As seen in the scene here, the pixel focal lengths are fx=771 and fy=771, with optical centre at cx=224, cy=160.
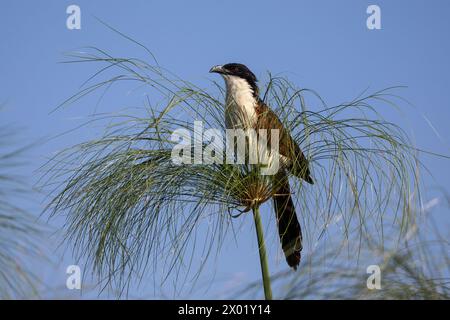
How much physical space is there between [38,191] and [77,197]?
25 centimetres

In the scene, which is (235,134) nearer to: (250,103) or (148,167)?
(148,167)

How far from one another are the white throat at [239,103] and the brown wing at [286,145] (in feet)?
0.38

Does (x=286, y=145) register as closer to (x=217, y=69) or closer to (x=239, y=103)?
(x=239, y=103)

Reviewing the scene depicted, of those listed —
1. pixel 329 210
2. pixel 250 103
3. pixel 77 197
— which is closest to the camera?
pixel 329 210

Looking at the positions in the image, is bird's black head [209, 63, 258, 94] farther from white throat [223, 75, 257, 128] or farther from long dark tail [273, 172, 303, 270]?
long dark tail [273, 172, 303, 270]

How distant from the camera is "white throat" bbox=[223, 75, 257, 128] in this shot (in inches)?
200

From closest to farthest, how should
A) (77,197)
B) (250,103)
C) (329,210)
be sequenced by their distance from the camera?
1. (329,210)
2. (77,197)
3. (250,103)

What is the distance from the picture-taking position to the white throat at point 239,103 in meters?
5.08

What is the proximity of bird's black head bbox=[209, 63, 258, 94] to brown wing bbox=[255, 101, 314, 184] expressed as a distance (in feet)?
5.40

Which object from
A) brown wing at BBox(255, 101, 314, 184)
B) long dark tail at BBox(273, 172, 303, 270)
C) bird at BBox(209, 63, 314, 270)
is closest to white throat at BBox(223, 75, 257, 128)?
bird at BBox(209, 63, 314, 270)

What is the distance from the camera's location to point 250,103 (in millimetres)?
5855
